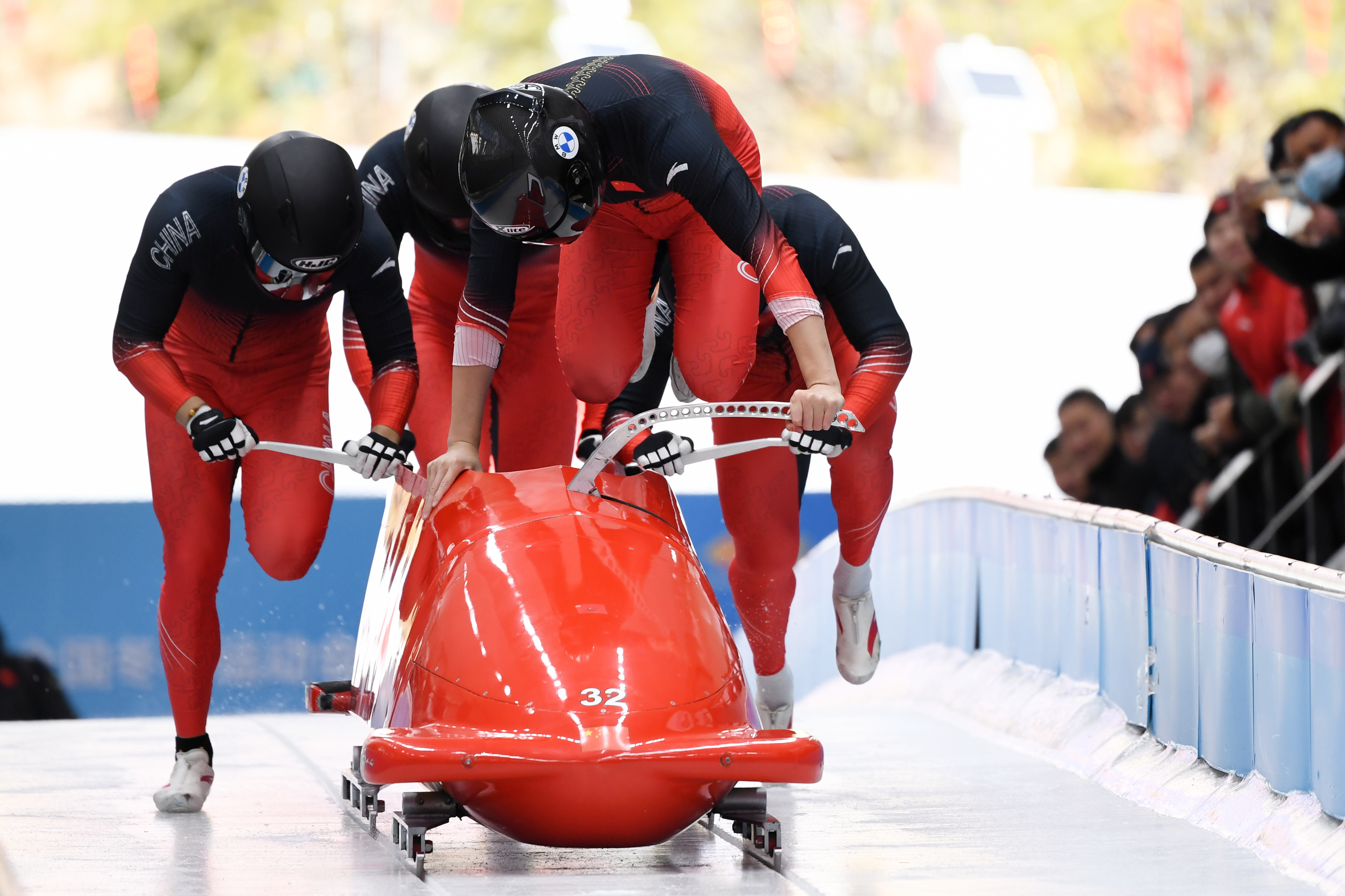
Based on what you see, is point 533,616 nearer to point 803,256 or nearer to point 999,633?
point 803,256

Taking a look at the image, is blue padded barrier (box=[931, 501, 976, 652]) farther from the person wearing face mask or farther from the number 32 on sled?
the number 32 on sled

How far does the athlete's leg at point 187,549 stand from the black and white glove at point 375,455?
0.41 meters

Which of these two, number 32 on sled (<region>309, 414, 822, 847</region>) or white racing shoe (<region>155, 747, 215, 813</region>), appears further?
white racing shoe (<region>155, 747, 215, 813</region>)

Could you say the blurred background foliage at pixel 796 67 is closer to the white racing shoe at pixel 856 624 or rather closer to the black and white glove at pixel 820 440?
the white racing shoe at pixel 856 624

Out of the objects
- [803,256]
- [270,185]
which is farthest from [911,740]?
[270,185]

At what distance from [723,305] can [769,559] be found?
29.3 inches

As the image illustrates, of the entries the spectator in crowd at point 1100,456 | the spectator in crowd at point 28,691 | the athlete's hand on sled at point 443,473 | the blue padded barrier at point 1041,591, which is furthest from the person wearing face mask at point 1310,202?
the spectator in crowd at point 28,691

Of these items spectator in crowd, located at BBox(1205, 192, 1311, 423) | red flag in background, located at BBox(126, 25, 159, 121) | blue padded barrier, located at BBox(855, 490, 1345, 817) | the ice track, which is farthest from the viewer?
red flag in background, located at BBox(126, 25, 159, 121)

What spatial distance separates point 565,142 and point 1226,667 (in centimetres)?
169

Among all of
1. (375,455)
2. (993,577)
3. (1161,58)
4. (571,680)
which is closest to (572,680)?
(571,680)

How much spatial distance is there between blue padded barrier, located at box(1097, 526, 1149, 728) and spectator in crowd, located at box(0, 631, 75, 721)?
12.7 ft

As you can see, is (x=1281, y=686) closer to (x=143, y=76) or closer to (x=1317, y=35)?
(x=143, y=76)

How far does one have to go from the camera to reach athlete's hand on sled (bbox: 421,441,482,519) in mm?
3080

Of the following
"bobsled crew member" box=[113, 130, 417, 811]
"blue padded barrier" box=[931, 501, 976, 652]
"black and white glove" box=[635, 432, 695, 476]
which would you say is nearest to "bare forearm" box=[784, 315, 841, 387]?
"black and white glove" box=[635, 432, 695, 476]
